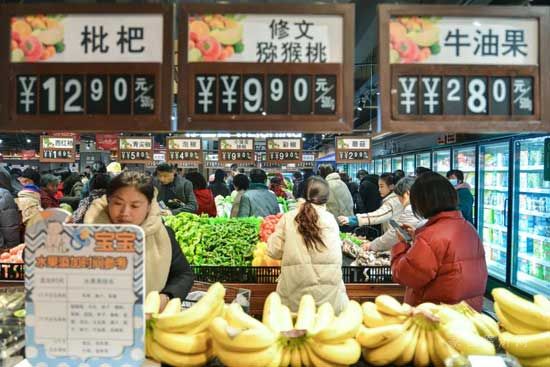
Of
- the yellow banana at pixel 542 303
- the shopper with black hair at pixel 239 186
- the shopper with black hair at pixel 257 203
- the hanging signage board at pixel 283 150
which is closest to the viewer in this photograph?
the yellow banana at pixel 542 303

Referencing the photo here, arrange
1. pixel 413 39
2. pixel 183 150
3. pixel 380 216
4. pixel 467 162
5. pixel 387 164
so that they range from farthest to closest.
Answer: pixel 387 164, pixel 183 150, pixel 467 162, pixel 380 216, pixel 413 39

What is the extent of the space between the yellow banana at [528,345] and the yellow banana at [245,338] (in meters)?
0.85

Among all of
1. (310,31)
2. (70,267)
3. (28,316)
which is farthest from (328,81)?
(28,316)

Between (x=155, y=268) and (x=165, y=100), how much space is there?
833 millimetres

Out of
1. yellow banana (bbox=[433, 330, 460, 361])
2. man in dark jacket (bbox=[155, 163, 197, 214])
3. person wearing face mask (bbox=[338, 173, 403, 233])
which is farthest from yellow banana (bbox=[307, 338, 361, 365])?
man in dark jacket (bbox=[155, 163, 197, 214])

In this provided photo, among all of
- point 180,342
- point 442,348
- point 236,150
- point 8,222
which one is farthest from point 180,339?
point 236,150

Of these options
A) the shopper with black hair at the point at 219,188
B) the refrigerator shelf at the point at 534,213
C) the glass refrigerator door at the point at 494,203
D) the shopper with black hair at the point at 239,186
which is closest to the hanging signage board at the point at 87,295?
the shopper with black hair at the point at 239,186

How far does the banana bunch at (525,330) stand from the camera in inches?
63.6

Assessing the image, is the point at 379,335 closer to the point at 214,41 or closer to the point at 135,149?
the point at 214,41

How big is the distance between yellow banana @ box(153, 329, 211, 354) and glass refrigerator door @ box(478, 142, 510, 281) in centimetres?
640

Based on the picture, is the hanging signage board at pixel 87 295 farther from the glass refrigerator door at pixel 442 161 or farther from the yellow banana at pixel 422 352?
the glass refrigerator door at pixel 442 161

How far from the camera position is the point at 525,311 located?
66.4 inches

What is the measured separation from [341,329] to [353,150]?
10172 mm

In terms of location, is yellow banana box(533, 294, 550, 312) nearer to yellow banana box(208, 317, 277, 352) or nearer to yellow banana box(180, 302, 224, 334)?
yellow banana box(208, 317, 277, 352)
